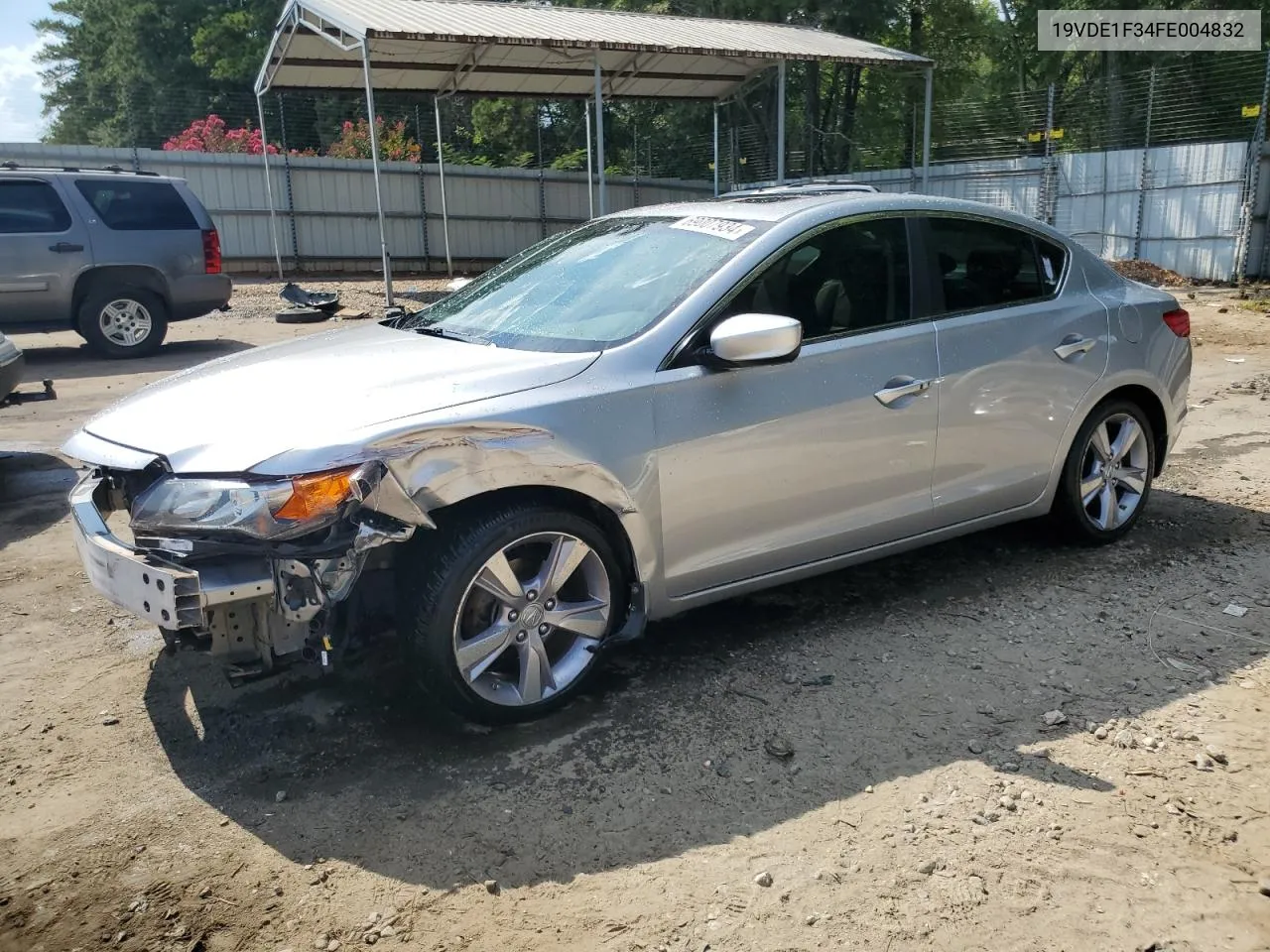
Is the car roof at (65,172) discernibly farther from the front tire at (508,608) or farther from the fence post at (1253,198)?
the fence post at (1253,198)

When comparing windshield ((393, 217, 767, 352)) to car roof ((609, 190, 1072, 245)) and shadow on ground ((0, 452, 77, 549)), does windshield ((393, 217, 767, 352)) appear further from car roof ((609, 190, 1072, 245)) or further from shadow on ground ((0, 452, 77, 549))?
shadow on ground ((0, 452, 77, 549))

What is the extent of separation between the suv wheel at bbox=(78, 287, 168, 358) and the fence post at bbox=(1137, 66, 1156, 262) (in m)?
16.0

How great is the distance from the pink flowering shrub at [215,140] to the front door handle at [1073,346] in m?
21.6

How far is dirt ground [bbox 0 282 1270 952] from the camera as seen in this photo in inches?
97.9

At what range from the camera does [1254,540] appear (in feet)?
16.6

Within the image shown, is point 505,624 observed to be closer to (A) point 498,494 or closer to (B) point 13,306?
(A) point 498,494

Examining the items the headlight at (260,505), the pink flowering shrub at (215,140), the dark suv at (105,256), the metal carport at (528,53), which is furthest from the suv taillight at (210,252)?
the pink flowering shrub at (215,140)

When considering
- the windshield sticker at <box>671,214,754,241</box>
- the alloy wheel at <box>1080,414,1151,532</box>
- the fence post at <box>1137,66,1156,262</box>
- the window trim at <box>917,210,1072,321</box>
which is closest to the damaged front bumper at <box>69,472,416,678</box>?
the windshield sticker at <box>671,214,754,241</box>

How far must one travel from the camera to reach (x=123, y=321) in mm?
11117

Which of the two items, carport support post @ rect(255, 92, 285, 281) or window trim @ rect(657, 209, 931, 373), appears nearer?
window trim @ rect(657, 209, 931, 373)

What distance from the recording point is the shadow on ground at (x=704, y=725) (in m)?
2.83

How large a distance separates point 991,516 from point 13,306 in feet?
33.2

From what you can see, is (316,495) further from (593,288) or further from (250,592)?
(593,288)

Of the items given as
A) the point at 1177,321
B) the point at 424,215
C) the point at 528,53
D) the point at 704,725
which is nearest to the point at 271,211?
the point at 424,215
